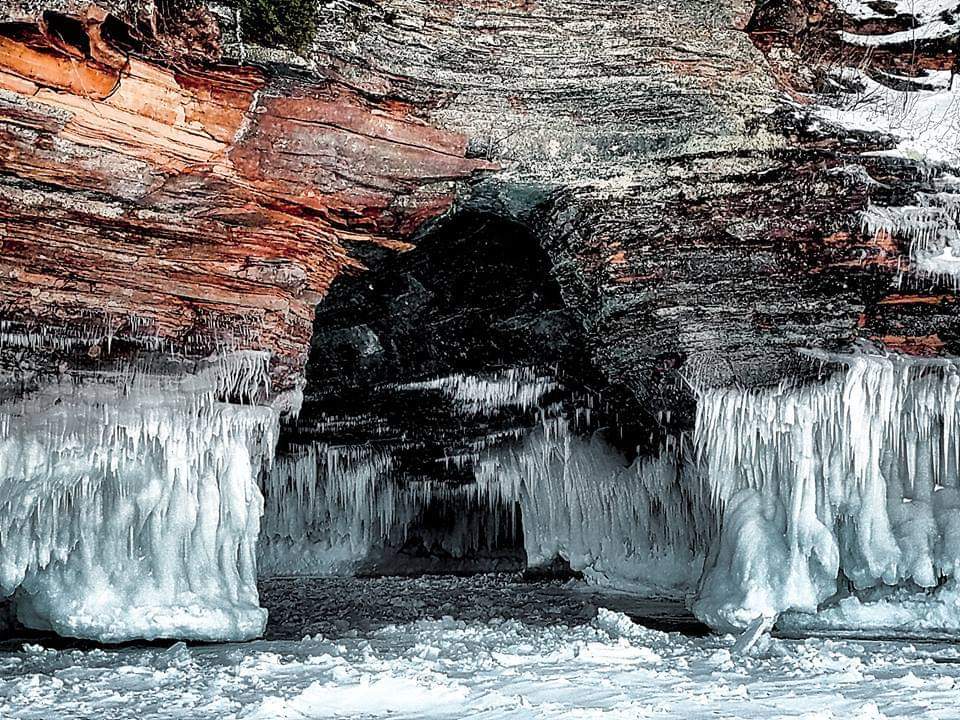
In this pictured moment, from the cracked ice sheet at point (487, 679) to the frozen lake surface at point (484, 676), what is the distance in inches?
0.7

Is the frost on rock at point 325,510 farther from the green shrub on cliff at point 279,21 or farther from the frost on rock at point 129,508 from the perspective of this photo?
the green shrub on cliff at point 279,21

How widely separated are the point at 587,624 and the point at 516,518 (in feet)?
22.8

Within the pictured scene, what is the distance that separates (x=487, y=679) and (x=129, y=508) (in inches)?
186

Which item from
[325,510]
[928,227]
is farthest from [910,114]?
[325,510]

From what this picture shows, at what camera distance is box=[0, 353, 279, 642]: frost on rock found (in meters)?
9.01

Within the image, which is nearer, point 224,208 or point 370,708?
point 370,708

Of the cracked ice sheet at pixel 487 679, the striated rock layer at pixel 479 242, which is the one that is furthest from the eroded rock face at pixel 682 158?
the cracked ice sheet at pixel 487 679

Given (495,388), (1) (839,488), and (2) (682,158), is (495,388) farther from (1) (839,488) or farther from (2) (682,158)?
(2) (682,158)

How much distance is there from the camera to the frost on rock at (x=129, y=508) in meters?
9.01

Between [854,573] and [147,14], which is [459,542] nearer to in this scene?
[854,573]

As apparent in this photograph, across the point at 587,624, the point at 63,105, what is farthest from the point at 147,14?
the point at 587,624

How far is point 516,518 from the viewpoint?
52.9ft

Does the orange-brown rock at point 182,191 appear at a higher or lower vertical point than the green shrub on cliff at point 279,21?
lower

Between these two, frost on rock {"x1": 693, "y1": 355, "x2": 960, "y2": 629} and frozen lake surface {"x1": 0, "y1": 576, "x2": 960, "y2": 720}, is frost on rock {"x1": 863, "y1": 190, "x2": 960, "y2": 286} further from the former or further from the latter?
frozen lake surface {"x1": 0, "y1": 576, "x2": 960, "y2": 720}
